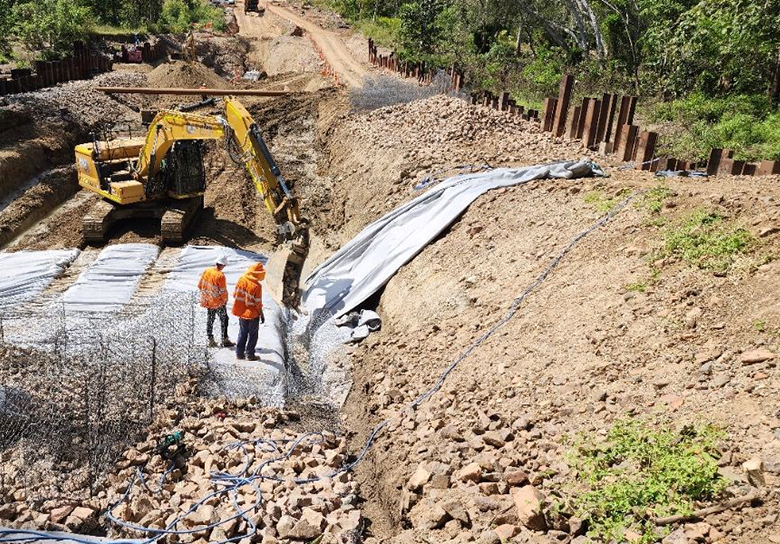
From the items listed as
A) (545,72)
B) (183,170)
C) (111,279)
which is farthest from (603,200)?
(545,72)

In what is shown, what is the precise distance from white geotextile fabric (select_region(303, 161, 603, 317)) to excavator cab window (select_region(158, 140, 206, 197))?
13.8 feet

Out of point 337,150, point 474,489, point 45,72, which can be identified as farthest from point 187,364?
point 45,72

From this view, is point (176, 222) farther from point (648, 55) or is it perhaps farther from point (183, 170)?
point (648, 55)

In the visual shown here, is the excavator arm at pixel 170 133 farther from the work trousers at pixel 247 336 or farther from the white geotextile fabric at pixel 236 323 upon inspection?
the work trousers at pixel 247 336

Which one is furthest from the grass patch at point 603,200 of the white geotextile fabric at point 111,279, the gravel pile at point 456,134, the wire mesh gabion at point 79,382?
the white geotextile fabric at point 111,279

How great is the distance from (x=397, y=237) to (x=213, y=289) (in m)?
3.64

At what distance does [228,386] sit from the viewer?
8219 mm

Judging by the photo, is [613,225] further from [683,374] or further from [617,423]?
[617,423]

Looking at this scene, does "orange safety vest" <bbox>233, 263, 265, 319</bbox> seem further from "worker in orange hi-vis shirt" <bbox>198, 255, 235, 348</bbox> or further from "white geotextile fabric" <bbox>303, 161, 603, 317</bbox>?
"white geotextile fabric" <bbox>303, 161, 603, 317</bbox>

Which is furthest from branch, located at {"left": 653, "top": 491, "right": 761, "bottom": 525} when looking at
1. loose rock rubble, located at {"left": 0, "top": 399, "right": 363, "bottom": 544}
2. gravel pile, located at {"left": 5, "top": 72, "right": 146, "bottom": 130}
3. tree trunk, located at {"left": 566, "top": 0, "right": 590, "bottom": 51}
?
tree trunk, located at {"left": 566, "top": 0, "right": 590, "bottom": 51}

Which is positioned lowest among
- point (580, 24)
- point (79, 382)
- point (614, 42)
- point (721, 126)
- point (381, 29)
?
point (79, 382)

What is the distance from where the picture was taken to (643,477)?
4.65m

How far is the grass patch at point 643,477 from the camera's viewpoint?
4348 millimetres

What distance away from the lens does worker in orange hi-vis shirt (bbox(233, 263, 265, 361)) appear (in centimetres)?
866
